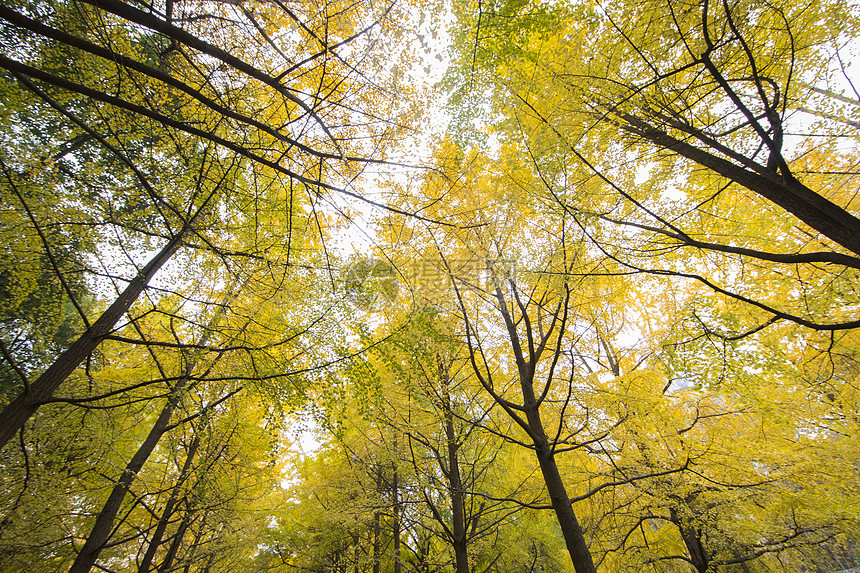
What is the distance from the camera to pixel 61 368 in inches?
132

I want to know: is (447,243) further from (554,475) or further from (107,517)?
(107,517)

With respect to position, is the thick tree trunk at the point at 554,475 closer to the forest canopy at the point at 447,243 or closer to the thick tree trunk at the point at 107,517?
the forest canopy at the point at 447,243

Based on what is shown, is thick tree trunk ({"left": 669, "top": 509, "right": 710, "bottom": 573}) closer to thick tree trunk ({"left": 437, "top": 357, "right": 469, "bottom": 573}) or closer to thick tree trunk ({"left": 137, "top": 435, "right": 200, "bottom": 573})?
thick tree trunk ({"left": 437, "top": 357, "right": 469, "bottom": 573})

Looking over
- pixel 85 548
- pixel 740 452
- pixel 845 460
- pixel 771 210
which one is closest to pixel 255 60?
pixel 771 210

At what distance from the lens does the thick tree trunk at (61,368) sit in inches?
116

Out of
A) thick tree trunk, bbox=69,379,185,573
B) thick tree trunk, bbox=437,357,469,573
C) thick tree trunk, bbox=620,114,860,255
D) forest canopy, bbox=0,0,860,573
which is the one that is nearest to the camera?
thick tree trunk, bbox=620,114,860,255

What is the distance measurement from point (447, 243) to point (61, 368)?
4.73 m

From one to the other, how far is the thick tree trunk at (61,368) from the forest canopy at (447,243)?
3cm

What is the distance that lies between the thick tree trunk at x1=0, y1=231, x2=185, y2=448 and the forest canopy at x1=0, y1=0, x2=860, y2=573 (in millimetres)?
32

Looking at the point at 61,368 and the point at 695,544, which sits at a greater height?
the point at 61,368

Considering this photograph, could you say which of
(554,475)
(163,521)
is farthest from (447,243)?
(163,521)

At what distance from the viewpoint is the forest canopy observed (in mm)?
2752

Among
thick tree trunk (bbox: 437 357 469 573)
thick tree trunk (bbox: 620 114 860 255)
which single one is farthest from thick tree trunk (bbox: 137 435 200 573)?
thick tree trunk (bbox: 620 114 860 255)

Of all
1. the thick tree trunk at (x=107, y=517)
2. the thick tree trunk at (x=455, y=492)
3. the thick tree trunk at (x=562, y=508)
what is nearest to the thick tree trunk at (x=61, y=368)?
the thick tree trunk at (x=107, y=517)
